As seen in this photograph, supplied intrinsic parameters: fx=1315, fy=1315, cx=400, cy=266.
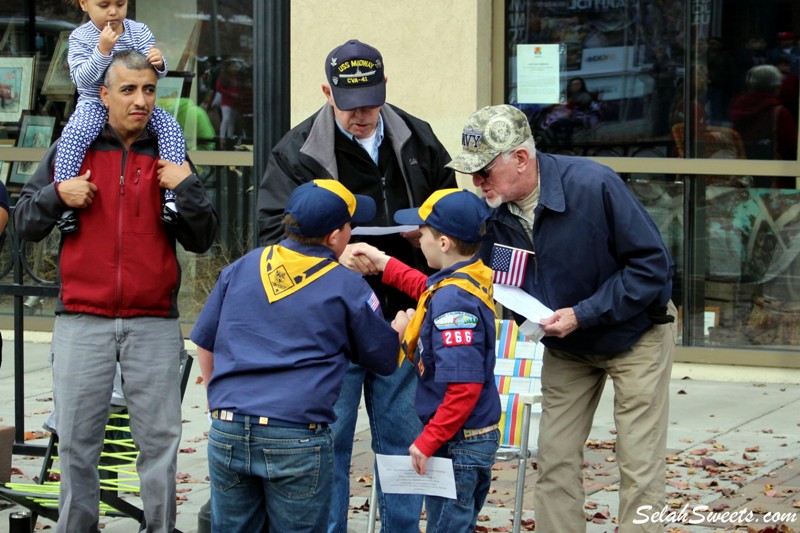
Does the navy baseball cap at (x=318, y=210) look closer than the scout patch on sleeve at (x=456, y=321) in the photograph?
Yes

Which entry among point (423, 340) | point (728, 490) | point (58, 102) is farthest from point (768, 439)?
point (58, 102)

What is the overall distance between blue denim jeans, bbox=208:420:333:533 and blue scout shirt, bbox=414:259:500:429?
457 mm

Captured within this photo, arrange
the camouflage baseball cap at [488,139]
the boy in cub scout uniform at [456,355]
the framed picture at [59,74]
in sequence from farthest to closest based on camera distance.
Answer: the framed picture at [59,74]
the camouflage baseball cap at [488,139]
the boy in cub scout uniform at [456,355]

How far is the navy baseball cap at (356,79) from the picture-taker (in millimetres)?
5102

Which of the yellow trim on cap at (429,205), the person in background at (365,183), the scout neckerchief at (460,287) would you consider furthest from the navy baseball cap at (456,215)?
the person in background at (365,183)

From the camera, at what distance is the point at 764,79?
9344mm

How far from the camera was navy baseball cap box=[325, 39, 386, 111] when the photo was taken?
16.7 feet

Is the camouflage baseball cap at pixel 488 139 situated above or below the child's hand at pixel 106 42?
below

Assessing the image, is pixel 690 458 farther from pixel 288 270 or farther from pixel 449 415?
pixel 288 270

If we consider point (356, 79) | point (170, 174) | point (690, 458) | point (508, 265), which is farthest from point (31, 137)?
point (508, 265)

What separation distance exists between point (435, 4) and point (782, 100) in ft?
8.44

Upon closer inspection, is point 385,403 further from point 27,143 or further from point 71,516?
point 27,143

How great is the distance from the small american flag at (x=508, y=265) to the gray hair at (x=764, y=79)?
4.84 m

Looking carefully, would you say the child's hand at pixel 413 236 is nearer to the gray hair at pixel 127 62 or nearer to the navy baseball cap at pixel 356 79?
the navy baseball cap at pixel 356 79
